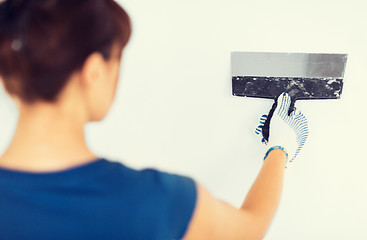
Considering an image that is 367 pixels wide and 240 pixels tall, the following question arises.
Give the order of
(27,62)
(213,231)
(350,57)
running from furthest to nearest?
(350,57), (213,231), (27,62)

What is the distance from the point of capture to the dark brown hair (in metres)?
0.40

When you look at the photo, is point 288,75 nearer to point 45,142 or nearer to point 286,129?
point 286,129

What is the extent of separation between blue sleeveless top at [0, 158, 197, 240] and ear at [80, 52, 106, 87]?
0.10m

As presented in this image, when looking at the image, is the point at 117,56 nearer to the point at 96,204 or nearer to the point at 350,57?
the point at 96,204

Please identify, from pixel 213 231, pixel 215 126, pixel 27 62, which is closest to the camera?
pixel 27 62

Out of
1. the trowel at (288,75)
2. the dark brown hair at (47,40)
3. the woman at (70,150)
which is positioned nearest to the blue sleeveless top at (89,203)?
the woman at (70,150)

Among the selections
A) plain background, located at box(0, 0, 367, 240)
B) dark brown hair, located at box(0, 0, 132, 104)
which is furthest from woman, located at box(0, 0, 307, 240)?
plain background, located at box(0, 0, 367, 240)

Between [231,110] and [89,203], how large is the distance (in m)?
0.49

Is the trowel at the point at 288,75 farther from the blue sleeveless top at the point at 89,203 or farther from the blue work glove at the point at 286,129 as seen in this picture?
the blue sleeveless top at the point at 89,203

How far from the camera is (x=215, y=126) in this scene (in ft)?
2.93

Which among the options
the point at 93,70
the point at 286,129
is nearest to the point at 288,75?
the point at 286,129

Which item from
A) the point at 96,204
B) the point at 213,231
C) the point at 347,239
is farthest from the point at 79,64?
the point at 347,239

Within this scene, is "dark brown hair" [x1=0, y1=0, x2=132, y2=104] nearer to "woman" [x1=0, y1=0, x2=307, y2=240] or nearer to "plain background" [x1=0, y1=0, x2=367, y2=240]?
"woman" [x1=0, y1=0, x2=307, y2=240]

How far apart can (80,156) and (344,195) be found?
0.68m
